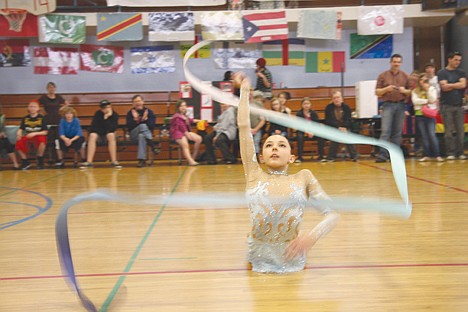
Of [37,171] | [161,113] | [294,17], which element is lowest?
[37,171]

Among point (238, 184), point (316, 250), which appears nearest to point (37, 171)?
point (238, 184)

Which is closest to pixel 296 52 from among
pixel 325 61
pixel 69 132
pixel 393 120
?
pixel 325 61

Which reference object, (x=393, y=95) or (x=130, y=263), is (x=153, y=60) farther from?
(x=130, y=263)

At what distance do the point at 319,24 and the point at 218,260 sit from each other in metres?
10.3

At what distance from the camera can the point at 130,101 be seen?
1375 centimetres

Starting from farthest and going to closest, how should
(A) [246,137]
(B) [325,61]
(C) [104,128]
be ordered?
(B) [325,61] < (C) [104,128] < (A) [246,137]

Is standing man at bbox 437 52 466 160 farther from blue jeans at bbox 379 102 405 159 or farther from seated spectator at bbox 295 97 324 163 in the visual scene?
seated spectator at bbox 295 97 324 163

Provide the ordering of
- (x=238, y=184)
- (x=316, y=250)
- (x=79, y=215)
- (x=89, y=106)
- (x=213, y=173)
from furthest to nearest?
(x=89, y=106), (x=213, y=173), (x=238, y=184), (x=79, y=215), (x=316, y=250)

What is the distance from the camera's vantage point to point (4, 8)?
12133 mm

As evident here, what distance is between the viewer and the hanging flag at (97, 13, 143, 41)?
12.6m

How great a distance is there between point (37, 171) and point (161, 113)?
140 inches

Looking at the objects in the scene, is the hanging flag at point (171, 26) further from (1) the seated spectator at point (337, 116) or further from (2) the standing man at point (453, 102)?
(2) the standing man at point (453, 102)

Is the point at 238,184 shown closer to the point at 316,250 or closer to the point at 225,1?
the point at 316,250

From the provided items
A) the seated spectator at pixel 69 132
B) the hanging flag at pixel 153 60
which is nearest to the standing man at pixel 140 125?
the seated spectator at pixel 69 132
